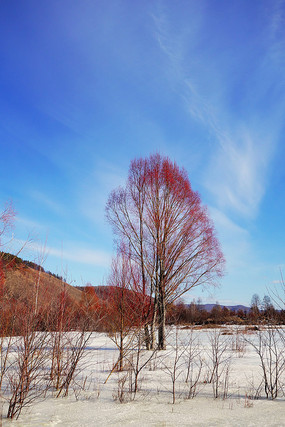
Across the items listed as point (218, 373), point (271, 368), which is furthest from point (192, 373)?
point (271, 368)

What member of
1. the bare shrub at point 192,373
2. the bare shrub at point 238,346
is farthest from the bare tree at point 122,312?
the bare shrub at point 238,346

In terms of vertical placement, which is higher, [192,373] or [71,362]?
[71,362]

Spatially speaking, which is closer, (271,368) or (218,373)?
(218,373)

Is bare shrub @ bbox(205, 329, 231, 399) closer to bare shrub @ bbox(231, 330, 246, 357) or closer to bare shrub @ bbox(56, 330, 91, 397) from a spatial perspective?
bare shrub @ bbox(56, 330, 91, 397)

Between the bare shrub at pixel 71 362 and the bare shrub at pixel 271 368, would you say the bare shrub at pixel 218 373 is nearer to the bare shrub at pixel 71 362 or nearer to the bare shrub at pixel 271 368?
the bare shrub at pixel 271 368

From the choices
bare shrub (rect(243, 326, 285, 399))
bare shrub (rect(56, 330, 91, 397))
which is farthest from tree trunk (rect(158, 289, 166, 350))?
bare shrub (rect(56, 330, 91, 397))

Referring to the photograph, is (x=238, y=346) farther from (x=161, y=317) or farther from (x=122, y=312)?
(x=122, y=312)

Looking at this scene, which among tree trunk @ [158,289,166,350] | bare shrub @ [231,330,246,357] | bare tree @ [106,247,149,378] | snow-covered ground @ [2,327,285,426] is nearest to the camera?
snow-covered ground @ [2,327,285,426]

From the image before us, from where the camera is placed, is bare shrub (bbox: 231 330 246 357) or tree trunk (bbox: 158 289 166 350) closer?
bare shrub (bbox: 231 330 246 357)

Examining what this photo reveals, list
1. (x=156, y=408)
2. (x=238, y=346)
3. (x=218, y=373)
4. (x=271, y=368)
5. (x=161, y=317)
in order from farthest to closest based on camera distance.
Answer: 1. (x=238, y=346)
2. (x=161, y=317)
3. (x=271, y=368)
4. (x=218, y=373)
5. (x=156, y=408)

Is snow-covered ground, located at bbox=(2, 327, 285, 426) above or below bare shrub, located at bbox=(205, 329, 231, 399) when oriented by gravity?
below

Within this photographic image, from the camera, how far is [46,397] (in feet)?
17.7

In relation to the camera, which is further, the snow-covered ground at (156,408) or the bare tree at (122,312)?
the bare tree at (122,312)

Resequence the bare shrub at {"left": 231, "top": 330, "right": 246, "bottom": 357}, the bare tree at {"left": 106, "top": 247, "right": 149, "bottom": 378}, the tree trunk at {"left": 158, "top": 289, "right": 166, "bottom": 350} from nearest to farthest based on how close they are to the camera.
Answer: the bare tree at {"left": 106, "top": 247, "right": 149, "bottom": 378}, the bare shrub at {"left": 231, "top": 330, "right": 246, "bottom": 357}, the tree trunk at {"left": 158, "top": 289, "right": 166, "bottom": 350}
